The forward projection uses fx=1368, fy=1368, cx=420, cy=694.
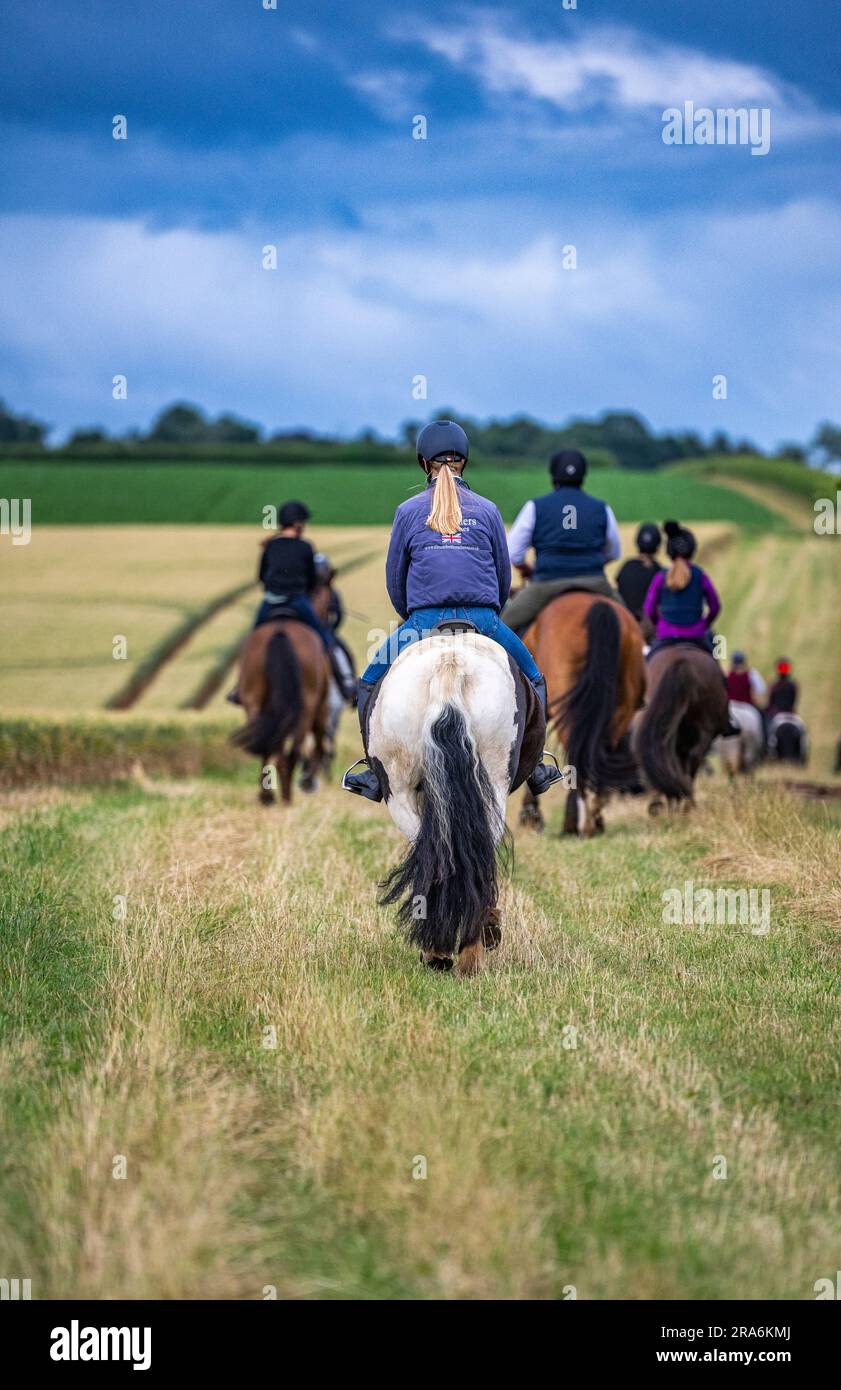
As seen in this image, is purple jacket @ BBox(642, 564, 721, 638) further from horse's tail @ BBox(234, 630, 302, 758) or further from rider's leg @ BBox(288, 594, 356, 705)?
horse's tail @ BBox(234, 630, 302, 758)

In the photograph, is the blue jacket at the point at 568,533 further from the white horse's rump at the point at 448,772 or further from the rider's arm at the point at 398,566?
the white horse's rump at the point at 448,772

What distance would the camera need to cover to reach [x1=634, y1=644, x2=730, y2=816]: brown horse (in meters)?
11.9

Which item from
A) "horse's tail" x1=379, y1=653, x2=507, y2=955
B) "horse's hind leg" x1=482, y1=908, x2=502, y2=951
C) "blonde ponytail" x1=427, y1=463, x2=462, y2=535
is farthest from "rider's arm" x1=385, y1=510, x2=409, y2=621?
"horse's hind leg" x1=482, y1=908, x2=502, y2=951

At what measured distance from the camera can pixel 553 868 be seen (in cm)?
924

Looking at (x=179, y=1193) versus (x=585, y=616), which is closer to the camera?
(x=179, y=1193)

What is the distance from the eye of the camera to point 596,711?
11.1m

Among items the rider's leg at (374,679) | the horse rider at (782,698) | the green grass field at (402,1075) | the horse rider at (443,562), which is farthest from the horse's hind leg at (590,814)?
the horse rider at (782,698)

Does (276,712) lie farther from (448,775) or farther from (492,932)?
(448,775)

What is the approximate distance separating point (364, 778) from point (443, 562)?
1125mm

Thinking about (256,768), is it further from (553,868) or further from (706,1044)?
(706,1044)

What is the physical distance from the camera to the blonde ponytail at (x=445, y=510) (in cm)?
657
